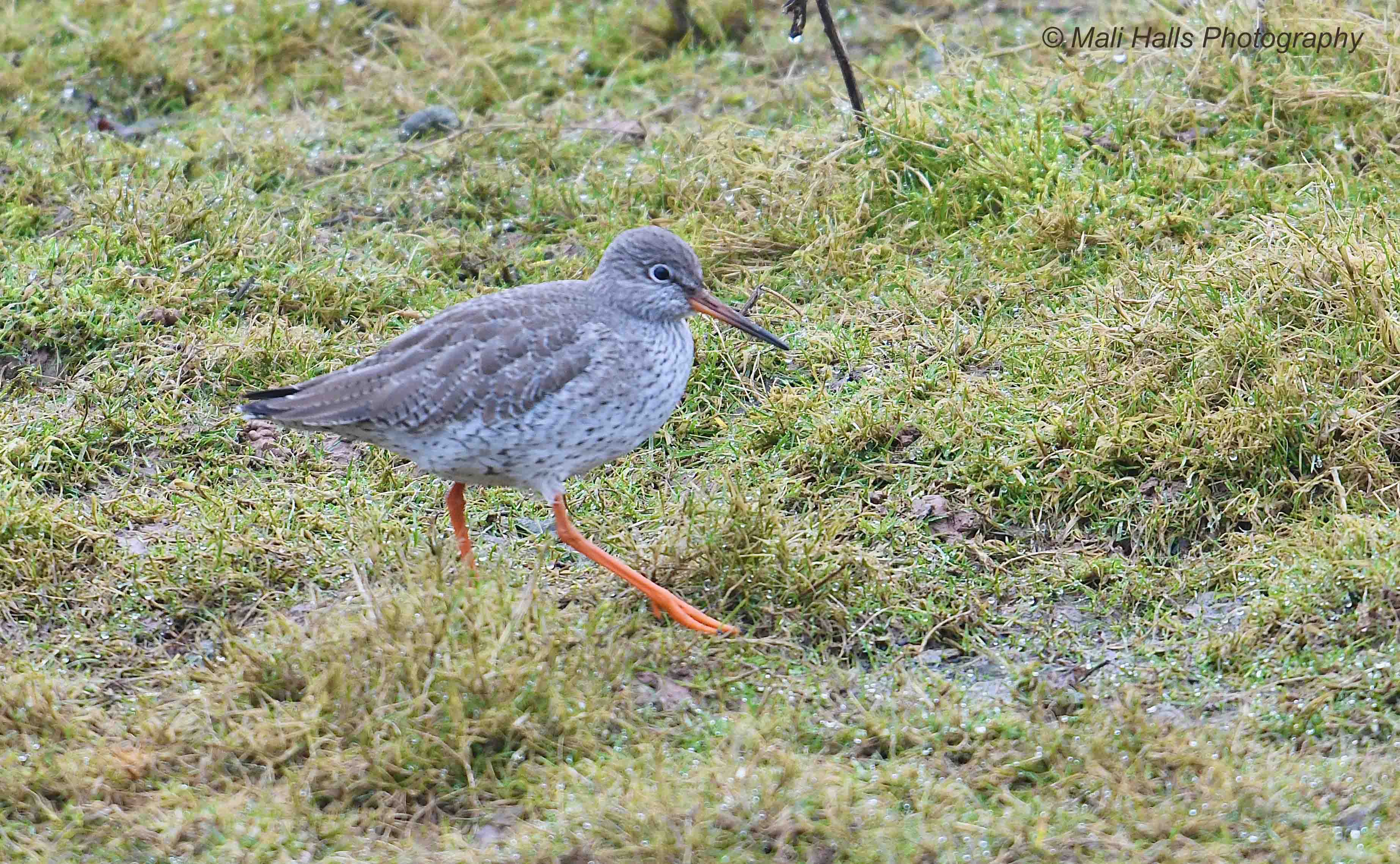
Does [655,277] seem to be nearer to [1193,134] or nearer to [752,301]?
[752,301]

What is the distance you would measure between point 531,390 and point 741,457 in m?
1.35

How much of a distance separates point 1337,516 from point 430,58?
6383 millimetres

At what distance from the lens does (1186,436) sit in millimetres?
6008

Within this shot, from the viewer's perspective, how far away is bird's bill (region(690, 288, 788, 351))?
19.6 feet

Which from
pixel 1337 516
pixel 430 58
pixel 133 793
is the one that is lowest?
pixel 1337 516

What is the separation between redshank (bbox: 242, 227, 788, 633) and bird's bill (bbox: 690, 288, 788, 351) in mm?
85

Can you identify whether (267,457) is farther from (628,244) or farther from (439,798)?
(439,798)

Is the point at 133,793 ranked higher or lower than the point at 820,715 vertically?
higher

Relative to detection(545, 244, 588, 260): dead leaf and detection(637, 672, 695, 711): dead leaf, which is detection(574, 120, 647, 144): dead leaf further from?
detection(637, 672, 695, 711): dead leaf

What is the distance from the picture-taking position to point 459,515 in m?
5.87

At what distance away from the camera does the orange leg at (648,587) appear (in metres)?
5.42

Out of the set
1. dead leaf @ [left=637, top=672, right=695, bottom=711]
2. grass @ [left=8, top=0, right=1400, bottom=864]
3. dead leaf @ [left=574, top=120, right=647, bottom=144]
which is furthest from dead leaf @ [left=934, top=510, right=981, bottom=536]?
dead leaf @ [left=574, top=120, right=647, bottom=144]

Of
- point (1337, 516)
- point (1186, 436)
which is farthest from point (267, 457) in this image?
point (1337, 516)

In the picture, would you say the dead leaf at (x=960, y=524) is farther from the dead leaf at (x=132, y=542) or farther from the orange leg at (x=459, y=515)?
the dead leaf at (x=132, y=542)
